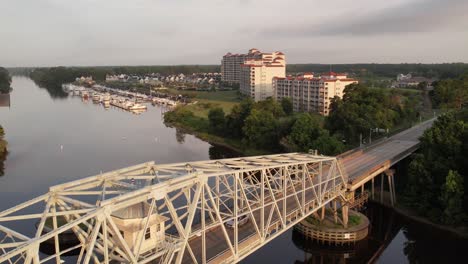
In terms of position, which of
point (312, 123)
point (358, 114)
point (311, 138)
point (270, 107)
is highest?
point (270, 107)

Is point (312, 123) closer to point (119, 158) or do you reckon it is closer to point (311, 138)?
point (311, 138)

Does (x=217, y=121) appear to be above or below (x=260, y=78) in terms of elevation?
below

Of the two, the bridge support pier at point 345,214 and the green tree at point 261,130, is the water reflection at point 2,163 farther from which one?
the bridge support pier at point 345,214

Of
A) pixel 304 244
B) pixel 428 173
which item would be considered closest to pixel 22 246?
pixel 304 244

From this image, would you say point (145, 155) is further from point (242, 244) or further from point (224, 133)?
point (242, 244)

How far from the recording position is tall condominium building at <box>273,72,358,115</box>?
85.3 meters

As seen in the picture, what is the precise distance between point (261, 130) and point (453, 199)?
31192 millimetres

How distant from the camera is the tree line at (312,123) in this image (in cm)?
5225

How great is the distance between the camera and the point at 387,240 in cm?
3406

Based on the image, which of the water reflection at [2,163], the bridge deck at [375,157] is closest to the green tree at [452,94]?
the bridge deck at [375,157]

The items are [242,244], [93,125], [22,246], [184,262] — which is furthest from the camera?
[93,125]

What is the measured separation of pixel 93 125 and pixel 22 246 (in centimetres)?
7681

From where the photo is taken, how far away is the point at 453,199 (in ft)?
110

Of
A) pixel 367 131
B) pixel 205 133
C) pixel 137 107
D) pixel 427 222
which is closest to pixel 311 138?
pixel 367 131
